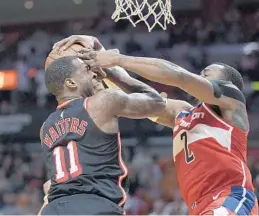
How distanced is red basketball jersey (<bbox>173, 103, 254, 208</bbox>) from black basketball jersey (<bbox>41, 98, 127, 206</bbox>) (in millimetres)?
756

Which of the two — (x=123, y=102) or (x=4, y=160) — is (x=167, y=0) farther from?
(x=4, y=160)

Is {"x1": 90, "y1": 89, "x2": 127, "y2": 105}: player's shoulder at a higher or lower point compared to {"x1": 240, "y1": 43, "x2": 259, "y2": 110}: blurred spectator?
higher

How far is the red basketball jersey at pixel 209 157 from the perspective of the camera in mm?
3895

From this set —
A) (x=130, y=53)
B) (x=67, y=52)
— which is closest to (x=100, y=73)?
(x=67, y=52)

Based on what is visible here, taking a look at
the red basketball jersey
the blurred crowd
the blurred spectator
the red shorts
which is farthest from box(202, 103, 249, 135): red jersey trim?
the blurred crowd

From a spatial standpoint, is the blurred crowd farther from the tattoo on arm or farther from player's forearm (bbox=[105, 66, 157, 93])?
player's forearm (bbox=[105, 66, 157, 93])

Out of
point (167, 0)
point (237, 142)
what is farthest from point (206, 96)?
point (167, 0)

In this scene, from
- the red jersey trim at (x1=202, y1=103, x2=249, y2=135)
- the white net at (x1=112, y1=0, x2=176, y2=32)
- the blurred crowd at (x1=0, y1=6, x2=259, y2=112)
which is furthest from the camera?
the blurred crowd at (x1=0, y1=6, x2=259, y2=112)

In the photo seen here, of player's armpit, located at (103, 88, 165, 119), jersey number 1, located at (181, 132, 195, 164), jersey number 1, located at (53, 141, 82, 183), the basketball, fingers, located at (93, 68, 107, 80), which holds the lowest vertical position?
jersey number 1, located at (181, 132, 195, 164)

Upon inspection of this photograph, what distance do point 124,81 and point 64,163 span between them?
791mm

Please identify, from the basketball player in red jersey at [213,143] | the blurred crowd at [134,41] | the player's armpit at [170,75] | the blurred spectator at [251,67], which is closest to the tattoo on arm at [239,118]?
the basketball player in red jersey at [213,143]

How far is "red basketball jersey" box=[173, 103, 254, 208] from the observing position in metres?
3.89

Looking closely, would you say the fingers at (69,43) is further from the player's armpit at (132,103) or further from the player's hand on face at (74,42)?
the player's armpit at (132,103)

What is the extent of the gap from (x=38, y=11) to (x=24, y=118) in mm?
2924
